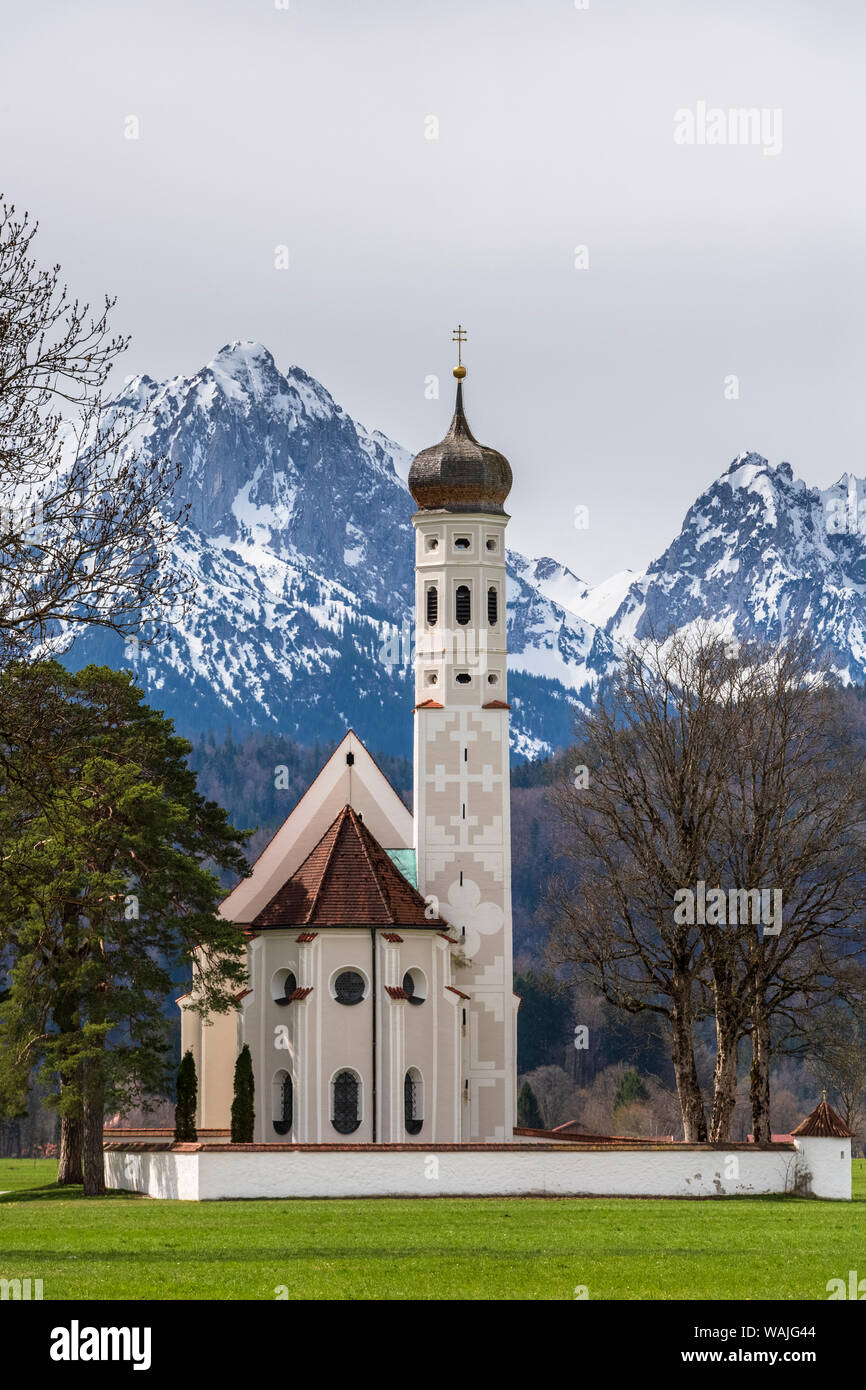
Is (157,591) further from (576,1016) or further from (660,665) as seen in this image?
(576,1016)

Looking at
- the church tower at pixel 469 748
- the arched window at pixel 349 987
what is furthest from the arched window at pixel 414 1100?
the arched window at pixel 349 987

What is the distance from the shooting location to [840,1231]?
1328 inches

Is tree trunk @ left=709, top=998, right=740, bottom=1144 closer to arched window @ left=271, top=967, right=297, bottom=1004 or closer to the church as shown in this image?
the church

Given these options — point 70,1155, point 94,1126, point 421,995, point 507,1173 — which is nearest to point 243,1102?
point 70,1155

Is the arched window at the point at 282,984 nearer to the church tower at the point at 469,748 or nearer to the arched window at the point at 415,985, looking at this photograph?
the arched window at the point at 415,985

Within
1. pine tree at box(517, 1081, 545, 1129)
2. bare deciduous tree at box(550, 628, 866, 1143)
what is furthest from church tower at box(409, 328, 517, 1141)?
pine tree at box(517, 1081, 545, 1129)

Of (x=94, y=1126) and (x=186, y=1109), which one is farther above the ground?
(x=186, y=1109)

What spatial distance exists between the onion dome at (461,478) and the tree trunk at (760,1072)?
64.6 feet

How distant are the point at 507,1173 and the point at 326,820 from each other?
21830 millimetres

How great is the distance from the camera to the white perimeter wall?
41.8 metres

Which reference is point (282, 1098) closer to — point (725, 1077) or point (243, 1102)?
point (243, 1102)

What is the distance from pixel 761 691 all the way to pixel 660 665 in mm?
3136

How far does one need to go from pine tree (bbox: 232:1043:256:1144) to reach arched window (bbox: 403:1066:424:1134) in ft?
13.4

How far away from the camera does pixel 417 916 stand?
56.2 meters
